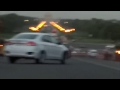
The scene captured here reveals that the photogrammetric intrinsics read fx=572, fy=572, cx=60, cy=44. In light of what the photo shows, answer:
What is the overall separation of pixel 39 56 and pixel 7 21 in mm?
14390

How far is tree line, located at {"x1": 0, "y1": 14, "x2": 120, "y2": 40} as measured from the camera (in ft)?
123

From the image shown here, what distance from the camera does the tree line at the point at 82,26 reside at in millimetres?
37406

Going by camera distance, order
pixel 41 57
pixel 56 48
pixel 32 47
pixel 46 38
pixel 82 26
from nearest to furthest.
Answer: pixel 32 47
pixel 41 57
pixel 46 38
pixel 56 48
pixel 82 26

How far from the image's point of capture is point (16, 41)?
81.1 ft

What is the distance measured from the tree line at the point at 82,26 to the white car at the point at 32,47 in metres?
8.37

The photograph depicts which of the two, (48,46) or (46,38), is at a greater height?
(46,38)

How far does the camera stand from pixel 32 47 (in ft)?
80.7

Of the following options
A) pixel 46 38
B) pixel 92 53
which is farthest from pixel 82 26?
pixel 46 38

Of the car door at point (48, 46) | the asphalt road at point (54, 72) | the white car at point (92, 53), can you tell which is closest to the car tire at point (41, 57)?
the car door at point (48, 46)

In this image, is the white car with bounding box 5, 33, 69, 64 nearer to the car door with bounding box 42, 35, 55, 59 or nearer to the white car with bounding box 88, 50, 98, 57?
the car door with bounding box 42, 35, 55, 59

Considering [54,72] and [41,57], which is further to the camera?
[41,57]

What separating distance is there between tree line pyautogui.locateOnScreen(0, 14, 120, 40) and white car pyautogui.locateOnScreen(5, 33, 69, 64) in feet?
27.5

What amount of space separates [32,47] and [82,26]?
1804cm

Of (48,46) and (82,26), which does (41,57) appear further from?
(82,26)
